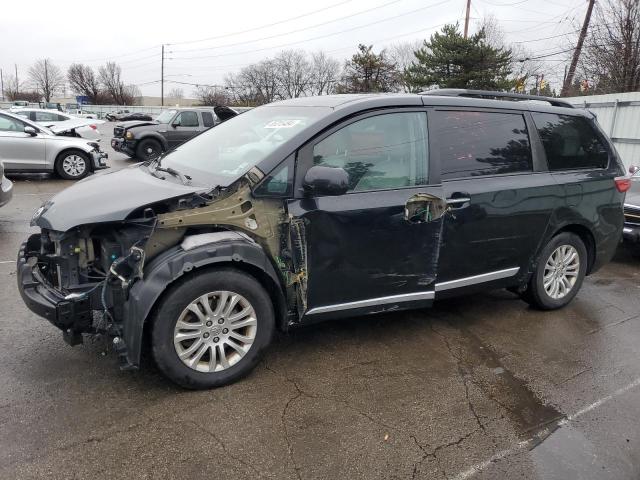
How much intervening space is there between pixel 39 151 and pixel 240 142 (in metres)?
9.34

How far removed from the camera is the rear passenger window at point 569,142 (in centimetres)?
432

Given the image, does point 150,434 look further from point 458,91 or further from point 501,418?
point 458,91

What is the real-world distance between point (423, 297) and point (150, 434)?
2049 mm

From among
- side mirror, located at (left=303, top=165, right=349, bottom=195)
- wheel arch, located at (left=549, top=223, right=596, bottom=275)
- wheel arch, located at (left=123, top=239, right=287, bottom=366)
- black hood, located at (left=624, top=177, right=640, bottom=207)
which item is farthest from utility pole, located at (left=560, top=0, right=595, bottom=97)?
wheel arch, located at (left=123, top=239, right=287, bottom=366)

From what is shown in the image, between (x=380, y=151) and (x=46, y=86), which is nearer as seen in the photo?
(x=380, y=151)

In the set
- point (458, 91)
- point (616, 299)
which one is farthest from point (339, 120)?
point (616, 299)

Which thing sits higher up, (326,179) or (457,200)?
(326,179)

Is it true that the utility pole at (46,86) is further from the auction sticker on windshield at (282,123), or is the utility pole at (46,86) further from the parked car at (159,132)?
the auction sticker on windshield at (282,123)

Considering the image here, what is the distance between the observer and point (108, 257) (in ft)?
9.89

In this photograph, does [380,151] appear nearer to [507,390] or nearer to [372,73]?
[507,390]

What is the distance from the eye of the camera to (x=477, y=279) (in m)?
3.99

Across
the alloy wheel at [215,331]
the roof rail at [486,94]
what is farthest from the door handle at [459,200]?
the alloy wheel at [215,331]

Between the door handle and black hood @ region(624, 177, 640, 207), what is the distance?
13.3 ft

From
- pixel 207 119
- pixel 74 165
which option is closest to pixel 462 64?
pixel 207 119
